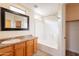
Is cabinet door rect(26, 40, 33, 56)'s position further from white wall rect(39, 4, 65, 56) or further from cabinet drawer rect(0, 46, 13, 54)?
cabinet drawer rect(0, 46, 13, 54)

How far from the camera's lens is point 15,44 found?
143 centimetres

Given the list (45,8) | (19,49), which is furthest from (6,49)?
(45,8)

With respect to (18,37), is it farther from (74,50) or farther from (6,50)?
(74,50)

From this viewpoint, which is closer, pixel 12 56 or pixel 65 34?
pixel 12 56

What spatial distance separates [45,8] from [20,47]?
0.65 m

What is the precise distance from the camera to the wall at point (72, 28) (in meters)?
1.50

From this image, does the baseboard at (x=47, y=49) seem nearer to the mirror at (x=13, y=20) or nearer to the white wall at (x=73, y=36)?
the white wall at (x=73, y=36)

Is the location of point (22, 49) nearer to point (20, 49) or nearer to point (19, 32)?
point (20, 49)

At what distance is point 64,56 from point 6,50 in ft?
2.56

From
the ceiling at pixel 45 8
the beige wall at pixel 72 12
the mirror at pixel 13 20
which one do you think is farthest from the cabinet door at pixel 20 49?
the beige wall at pixel 72 12

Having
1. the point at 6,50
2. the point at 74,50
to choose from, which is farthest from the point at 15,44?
the point at 74,50

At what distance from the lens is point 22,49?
4.87ft

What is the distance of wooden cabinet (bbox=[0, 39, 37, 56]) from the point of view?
54.0 inches

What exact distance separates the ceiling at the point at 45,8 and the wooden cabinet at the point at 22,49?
16.7 inches
